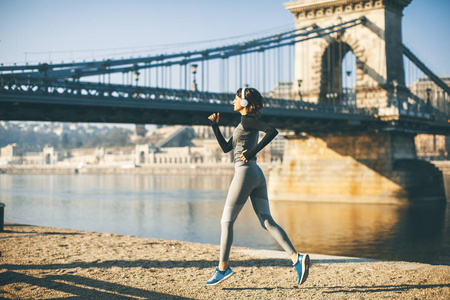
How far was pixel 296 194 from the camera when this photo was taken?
43094 millimetres

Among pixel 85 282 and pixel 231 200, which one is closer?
pixel 231 200

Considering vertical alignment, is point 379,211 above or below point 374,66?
below

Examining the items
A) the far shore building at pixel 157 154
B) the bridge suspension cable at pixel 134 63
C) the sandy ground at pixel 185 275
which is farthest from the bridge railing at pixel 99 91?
the far shore building at pixel 157 154

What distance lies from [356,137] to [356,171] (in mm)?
2591

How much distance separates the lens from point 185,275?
7.51m

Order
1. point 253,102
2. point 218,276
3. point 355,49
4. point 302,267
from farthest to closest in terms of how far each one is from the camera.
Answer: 1. point 355,49
2. point 253,102
3. point 218,276
4. point 302,267

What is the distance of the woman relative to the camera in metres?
6.18

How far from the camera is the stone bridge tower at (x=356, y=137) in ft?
131

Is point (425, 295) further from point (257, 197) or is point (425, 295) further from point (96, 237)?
point (96, 237)

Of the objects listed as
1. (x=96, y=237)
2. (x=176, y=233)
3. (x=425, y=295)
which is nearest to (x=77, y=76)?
(x=176, y=233)

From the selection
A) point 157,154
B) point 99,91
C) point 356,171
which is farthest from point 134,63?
point 157,154

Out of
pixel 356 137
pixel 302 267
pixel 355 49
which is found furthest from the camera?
pixel 355 49

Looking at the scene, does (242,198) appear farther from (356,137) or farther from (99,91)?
(356,137)

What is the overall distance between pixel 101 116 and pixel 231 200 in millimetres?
22069
